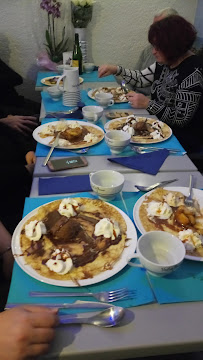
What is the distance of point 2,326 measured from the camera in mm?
655

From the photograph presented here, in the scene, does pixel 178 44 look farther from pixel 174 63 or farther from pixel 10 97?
pixel 10 97

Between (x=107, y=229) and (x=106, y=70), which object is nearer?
(x=107, y=229)

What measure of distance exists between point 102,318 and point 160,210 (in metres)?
0.39

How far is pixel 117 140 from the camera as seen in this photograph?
1.32 m

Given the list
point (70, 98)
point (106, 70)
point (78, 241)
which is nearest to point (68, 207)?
point (78, 241)

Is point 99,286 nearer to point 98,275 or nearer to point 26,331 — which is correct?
point 98,275

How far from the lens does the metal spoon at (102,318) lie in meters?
0.67

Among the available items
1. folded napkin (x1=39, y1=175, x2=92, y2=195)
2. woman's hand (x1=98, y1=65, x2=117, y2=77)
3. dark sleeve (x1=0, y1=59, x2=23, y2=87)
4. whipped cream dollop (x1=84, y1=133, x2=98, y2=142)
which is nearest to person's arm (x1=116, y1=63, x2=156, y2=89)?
woman's hand (x1=98, y1=65, x2=117, y2=77)

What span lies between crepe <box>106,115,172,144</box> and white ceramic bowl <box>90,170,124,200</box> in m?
0.40

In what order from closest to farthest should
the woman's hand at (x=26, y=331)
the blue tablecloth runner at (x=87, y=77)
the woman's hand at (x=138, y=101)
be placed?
the woman's hand at (x=26, y=331), the woman's hand at (x=138, y=101), the blue tablecloth runner at (x=87, y=77)

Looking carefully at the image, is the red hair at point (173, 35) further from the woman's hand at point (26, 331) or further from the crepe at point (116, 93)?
the woman's hand at point (26, 331)

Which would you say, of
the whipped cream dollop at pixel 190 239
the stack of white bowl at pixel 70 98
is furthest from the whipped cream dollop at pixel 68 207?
the stack of white bowl at pixel 70 98

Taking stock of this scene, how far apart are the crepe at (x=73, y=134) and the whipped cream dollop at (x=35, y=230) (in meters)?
0.56

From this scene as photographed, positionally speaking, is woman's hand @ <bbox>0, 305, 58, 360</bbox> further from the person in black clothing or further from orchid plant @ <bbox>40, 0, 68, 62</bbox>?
orchid plant @ <bbox>40, 0, 68, 62</bbox>
